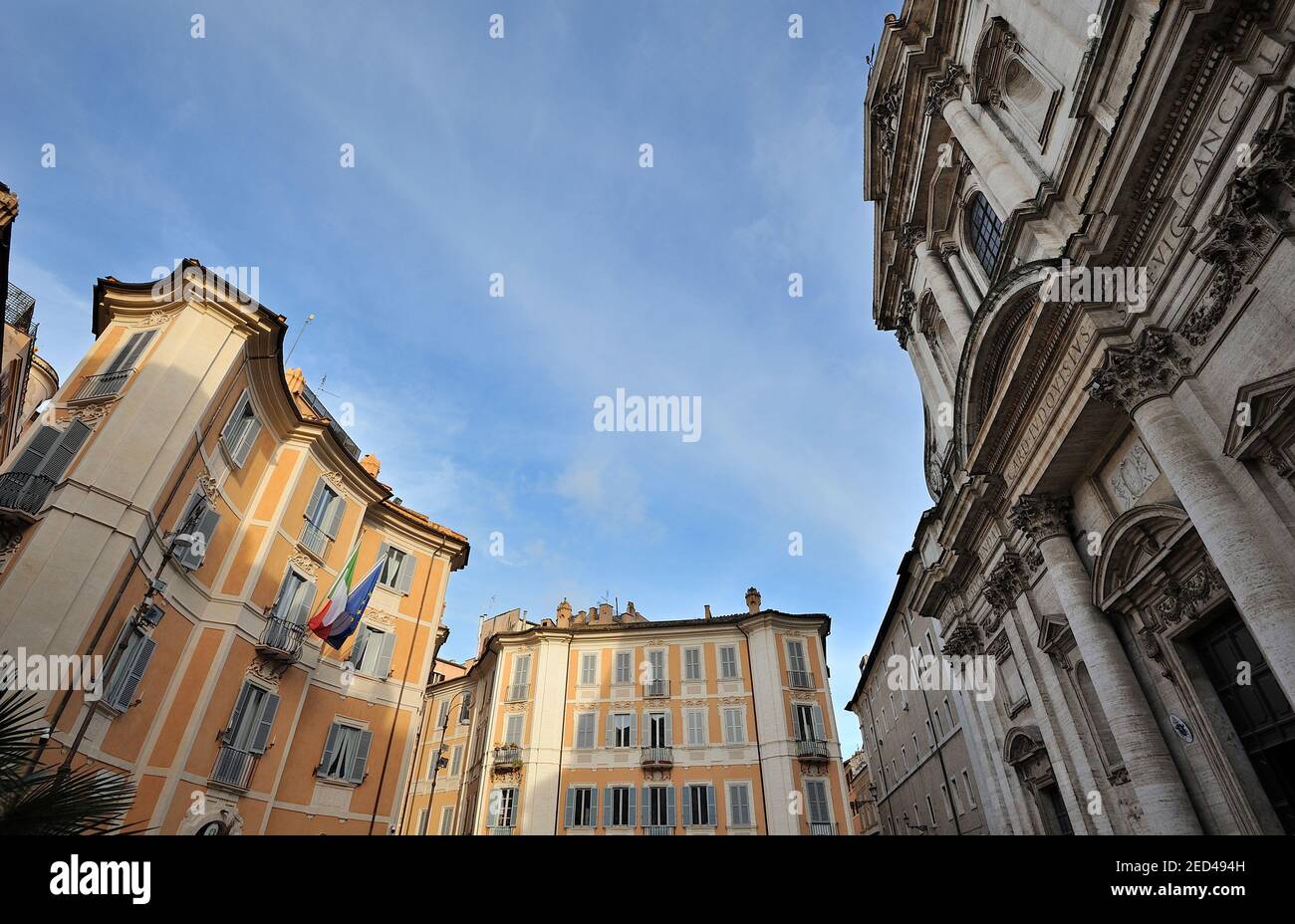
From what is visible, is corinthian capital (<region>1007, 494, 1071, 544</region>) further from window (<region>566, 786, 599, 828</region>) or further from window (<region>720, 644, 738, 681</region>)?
window (<region>566, 786, 599, 828</region>)

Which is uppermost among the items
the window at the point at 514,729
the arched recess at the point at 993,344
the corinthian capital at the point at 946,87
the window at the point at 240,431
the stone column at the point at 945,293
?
the corinthian capital at the point at 946,87

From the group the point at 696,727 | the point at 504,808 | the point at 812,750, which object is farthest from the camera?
the point at 696,727

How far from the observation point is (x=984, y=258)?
18.4m

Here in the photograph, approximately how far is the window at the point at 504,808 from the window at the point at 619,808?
13.8 feet

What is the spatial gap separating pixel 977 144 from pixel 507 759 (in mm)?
30171

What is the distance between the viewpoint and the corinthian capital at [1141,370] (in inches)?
402

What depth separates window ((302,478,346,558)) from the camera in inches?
810

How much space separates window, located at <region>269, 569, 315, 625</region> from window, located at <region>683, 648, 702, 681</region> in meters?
18.9

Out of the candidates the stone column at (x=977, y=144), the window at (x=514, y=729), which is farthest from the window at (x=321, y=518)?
the stone column at (x=977, y=144)

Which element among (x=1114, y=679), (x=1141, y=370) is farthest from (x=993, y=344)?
(x=1114, y=679)

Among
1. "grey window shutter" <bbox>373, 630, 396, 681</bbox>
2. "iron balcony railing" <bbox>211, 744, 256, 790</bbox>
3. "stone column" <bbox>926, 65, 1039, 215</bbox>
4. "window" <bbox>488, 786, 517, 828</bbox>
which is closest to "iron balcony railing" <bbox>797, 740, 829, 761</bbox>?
"window" <bbox>488, 786, 517, 828</bbox>

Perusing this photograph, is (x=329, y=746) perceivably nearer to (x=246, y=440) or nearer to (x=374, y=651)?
(x=374, y=651)

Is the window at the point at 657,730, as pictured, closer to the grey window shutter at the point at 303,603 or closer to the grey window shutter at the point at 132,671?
the grey window shutter at the point at 303,603

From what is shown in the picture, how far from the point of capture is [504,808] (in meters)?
30.8
